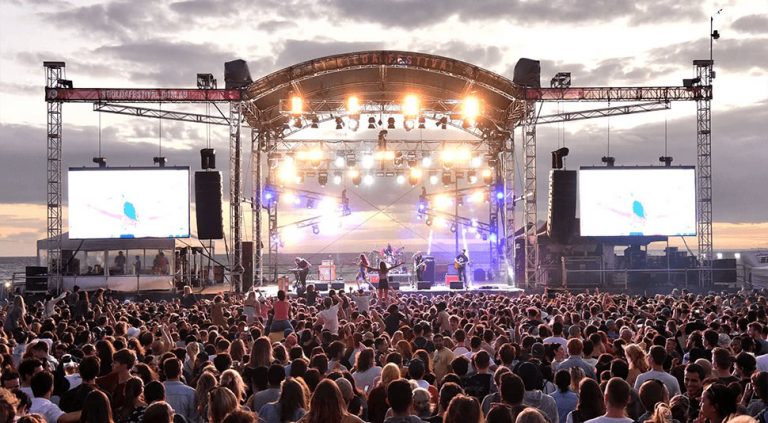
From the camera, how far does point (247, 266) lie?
111ft

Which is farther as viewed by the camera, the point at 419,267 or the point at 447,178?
the point at 447,178

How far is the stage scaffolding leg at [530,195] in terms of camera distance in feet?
106

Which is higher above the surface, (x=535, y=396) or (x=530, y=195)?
(x=530, y=195)

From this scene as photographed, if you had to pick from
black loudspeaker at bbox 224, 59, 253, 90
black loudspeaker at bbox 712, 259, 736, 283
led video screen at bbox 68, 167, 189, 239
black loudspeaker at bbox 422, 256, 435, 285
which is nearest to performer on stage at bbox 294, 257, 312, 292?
led video screen at bbox 68, 167, 189, 239

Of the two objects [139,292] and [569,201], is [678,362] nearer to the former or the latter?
[569,201]

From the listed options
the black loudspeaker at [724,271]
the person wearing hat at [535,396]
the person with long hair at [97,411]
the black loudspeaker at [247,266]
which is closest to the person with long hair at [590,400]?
the person wearing hat at [535,396]

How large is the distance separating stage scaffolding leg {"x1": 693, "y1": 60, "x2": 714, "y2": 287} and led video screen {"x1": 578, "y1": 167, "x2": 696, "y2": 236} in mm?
1155

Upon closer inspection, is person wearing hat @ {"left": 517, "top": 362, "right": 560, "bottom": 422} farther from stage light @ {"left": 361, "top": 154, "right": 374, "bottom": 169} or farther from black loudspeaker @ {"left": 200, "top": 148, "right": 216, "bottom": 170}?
stage light @ {"left": 361, "top": 154, "right": 374, "bottom": 169}

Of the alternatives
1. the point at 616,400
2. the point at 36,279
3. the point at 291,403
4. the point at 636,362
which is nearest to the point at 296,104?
the point at 36,279

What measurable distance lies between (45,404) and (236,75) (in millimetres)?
25245

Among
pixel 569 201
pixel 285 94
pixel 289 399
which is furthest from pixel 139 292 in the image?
pixel 289 399

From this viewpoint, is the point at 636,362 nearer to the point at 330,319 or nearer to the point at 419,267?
the point at 330,319

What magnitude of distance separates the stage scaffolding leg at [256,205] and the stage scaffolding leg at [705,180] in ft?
60.1

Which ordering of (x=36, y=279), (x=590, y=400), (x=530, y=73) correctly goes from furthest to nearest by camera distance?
(x=530, y=73) → (x=36, y=279) → (x=590, y=400)
